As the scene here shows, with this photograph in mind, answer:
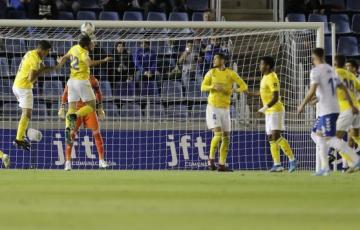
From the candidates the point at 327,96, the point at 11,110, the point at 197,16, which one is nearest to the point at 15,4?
the point at 11,110

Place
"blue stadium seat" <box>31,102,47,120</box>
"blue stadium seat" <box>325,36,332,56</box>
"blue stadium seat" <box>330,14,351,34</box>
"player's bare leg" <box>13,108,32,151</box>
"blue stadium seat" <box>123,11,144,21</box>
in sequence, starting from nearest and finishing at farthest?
"player's bare leg" <box>13,108,32,151</box> → "blue stadium seat" <box>31,102,47,120</box> → "blue stadium seat" <box>123,11,144,21</box> → "blue stadium seat" <box>325,36,332,56</box> → "blue stadium seat" <box>330,14,351,34</box>

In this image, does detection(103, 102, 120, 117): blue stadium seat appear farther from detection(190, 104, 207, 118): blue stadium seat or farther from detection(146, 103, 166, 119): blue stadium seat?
detection(190, 104, 207, 118): blue stadium seat

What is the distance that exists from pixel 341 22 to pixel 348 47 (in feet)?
3.80

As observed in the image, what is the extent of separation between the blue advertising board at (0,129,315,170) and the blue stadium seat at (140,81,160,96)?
80 centimetres

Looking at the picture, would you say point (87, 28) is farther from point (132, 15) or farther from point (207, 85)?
point (132, 15)

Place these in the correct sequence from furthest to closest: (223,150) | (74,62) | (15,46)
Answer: (15,46) → (223,150) → (74,62)

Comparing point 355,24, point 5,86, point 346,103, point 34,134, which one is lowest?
point 34,134

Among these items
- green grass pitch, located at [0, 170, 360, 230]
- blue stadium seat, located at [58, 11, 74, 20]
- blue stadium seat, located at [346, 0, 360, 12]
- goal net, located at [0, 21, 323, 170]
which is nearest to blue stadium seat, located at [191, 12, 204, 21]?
goal net, located at [0, 21, 323, 170]

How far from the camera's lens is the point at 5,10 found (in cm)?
2261

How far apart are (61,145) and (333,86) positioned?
289 inches

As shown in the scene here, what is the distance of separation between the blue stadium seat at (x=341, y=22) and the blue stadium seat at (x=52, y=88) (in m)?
7.30

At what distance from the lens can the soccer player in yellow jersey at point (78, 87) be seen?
17125mm

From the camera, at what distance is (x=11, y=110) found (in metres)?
20.7

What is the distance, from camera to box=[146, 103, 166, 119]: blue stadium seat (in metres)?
20.3
